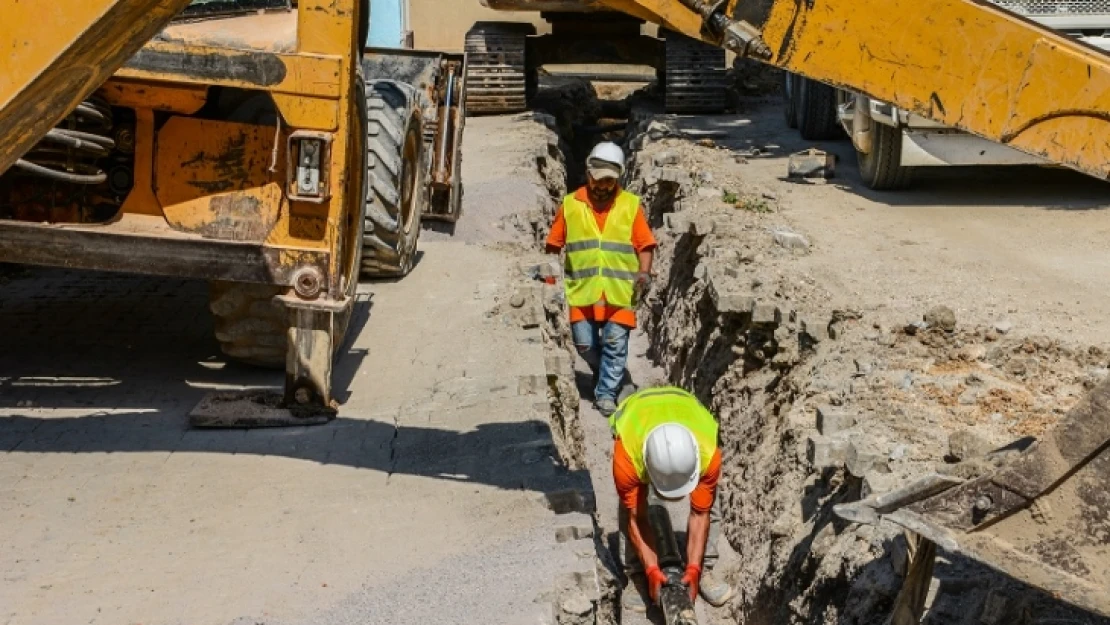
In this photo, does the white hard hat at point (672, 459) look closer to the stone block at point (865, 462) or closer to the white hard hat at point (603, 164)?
the stone block at point (865, 462)

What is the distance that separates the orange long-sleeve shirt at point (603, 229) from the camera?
862cm

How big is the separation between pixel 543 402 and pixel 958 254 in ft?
13.0

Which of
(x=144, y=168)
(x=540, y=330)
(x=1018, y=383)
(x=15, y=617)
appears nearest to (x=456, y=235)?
(x=540, y=330)

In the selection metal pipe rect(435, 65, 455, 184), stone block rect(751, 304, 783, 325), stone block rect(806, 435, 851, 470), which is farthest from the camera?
metal pipe rect(435, 65, 455, 184)

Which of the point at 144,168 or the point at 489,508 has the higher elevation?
the point at 144,168

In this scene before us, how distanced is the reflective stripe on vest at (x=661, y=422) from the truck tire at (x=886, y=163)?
6.38 meters

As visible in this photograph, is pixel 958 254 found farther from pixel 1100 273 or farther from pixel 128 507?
pixel 128 507

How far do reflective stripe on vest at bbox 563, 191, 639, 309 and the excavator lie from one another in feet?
4.36

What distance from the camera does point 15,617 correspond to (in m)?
4.92

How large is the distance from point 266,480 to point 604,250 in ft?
10.0

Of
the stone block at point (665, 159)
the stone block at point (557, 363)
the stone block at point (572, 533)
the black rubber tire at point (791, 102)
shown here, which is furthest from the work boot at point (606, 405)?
the black rubber tire at point (791, 102)

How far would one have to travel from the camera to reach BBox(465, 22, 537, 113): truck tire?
18.0 m

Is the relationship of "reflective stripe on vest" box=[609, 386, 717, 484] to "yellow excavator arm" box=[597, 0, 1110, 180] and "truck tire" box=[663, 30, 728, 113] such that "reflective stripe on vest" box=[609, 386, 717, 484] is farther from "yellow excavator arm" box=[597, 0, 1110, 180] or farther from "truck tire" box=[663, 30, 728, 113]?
"truck tire" box=[663, 30, 728, 113]

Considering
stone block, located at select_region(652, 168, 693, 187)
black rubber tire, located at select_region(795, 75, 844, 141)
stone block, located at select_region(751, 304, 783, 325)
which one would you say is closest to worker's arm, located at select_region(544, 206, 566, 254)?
stone block, located at select_region(751, 304, 783, 325)
